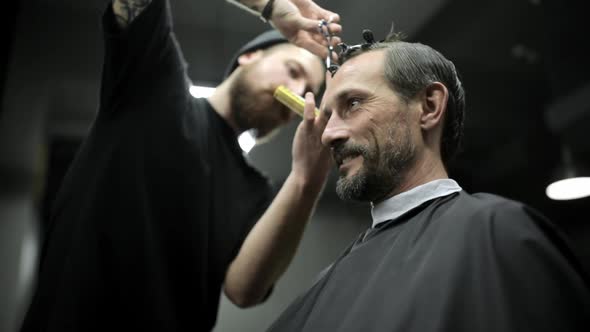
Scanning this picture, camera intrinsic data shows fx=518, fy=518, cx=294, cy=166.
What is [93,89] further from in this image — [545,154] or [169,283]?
[545,154]

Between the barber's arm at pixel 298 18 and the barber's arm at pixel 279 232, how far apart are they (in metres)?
0.18

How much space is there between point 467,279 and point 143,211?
0.64 metres

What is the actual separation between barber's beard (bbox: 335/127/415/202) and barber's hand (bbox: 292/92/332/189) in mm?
206

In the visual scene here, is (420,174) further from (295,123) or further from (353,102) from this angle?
(295,123)

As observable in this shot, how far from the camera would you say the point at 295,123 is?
1.15 meters

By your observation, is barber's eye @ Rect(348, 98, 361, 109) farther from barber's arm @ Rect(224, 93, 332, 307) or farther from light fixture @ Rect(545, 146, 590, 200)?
light fixture @ Rect(545, 146, 590, 200)

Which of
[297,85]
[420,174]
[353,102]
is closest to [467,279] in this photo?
[420,174]

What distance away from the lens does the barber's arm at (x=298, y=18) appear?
1008mm

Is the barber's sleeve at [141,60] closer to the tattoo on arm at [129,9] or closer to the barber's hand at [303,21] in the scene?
the tattoo on arm at [129,9]

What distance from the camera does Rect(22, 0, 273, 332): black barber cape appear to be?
0.97 metres

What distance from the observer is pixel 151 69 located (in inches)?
42.5

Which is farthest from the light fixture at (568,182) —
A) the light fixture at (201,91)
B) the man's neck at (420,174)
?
the light fixture at (201,91)

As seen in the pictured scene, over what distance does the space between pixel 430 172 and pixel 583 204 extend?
662 mm

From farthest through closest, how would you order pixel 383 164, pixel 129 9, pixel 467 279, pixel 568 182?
pixel 568 182, pixel 129 9, pixel 383 164, pixel 467 279
